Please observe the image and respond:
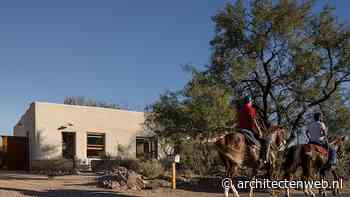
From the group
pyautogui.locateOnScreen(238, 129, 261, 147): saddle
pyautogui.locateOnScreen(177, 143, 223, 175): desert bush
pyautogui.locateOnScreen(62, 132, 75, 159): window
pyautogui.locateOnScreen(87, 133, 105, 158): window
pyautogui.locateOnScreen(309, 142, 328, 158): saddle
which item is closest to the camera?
pyautogui.locateOnScreen(238, 129, 261, 147): saddle

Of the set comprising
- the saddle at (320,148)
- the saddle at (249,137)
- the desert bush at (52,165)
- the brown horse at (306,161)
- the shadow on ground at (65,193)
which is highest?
the saddle at (249,137)

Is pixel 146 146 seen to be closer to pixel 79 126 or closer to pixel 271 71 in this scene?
pixel 79 126

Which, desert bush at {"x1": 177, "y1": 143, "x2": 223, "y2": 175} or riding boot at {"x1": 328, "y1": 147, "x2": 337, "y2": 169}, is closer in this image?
riding boot at {"x1": 328, "y1": 147, "x2": 337, "y2": 169}

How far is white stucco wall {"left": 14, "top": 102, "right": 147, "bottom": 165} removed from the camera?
3159 cm

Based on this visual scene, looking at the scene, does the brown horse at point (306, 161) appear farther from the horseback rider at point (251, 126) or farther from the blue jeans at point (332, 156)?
the horseback rider at point (251, 126)

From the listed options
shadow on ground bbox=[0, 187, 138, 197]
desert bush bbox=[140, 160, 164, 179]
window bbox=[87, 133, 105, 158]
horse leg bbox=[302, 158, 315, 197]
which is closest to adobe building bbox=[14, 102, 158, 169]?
window bbox=[87, 133, 105, 158]

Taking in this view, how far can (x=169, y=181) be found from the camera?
21312 mm

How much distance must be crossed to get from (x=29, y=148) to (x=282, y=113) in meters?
16.2

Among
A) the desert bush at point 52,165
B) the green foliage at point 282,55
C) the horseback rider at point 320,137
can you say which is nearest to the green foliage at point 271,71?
the green foliage at point 282,55

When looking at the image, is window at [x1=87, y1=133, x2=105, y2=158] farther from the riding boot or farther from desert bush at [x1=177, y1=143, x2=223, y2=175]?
the riding boot

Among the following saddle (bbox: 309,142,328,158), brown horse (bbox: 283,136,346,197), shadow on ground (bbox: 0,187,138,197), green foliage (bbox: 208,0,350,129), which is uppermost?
green foliage (bbox: 208,0,350,129)

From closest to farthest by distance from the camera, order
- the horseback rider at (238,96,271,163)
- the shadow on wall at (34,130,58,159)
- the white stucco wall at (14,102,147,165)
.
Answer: the horseback rider at (238,96,271,163) < the shadow on wall at (34,130,58,159) < the white stucco wall at (14,102,147,165)

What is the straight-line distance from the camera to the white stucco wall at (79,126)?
31.6 m

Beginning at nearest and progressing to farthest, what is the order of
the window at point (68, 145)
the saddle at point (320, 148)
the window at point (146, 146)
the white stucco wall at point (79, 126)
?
1. the saddle at point (320, 148)
2. the white stucco wall at point (79, 126)
3. the window at point (68, 145)
4. the window at point (146, 146)
